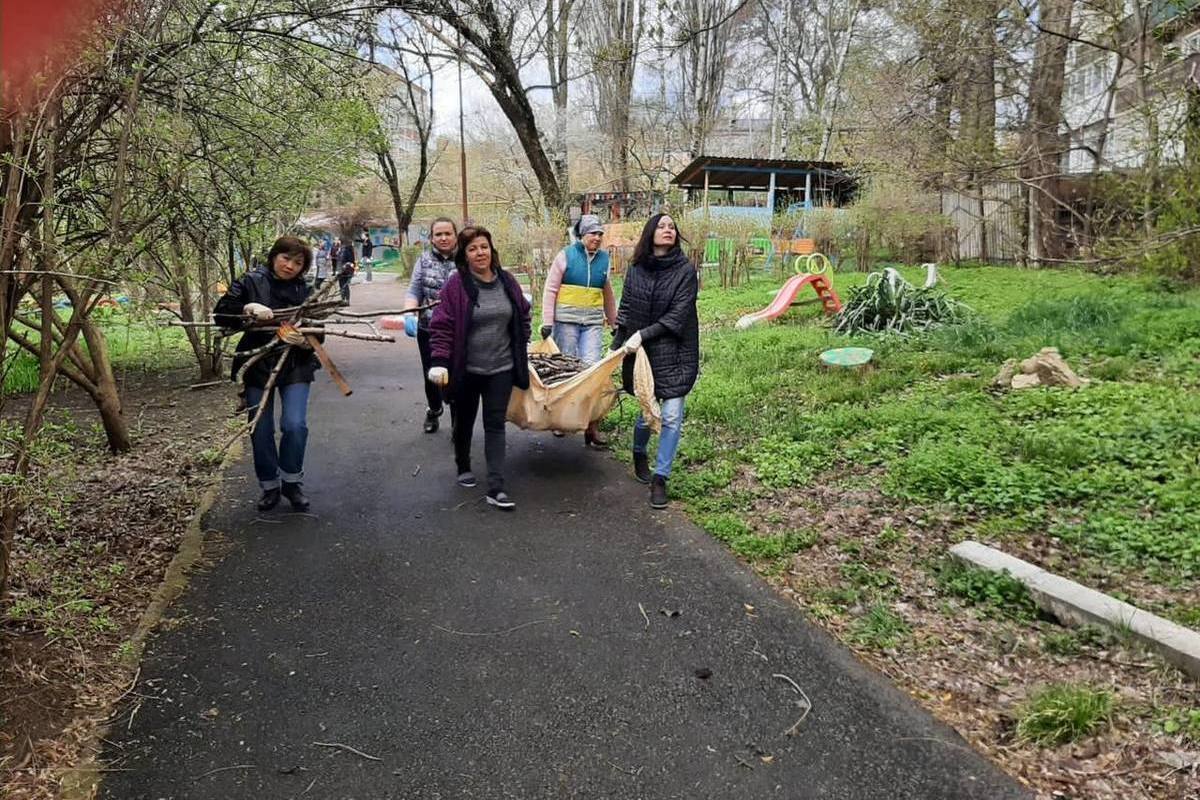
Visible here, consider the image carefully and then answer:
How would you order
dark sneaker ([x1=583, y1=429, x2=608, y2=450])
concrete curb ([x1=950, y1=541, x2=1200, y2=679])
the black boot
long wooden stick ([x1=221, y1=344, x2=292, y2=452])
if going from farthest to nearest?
1. dark sneaker ([x1=583, y1=429, x2=608, y2=450])
2. the black boot
3. long wooden stick ([x1=221, y1=344, x2=292, y2=452])
4. concrete curb ([x1=950, y1=541, x2=1200, y2=679])

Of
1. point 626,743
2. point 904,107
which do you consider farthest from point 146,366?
point 904,107

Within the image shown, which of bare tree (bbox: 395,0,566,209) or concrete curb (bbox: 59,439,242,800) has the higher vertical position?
bare tree (bbox: 395,0,566,209)

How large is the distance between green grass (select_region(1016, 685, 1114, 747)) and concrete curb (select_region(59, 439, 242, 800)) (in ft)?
10.1

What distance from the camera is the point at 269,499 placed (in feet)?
16.1

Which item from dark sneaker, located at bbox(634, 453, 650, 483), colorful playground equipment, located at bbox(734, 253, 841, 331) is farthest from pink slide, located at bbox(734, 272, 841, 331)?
dark sneaker, located at bbox(634, 453, 650, 483)

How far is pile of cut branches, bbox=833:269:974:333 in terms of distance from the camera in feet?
30.2

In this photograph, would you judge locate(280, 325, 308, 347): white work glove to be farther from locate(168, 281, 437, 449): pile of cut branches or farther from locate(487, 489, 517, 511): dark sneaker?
locate(487, 489, 517, 511): dark sneaker

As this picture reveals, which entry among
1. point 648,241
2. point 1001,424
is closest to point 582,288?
point 648,241

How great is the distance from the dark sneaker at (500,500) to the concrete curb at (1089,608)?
8.50ft

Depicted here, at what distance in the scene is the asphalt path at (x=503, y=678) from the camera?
2469 mm

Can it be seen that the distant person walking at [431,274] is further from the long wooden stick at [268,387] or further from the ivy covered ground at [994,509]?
the ivy covered ground at [994,509]

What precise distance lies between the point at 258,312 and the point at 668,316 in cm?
244

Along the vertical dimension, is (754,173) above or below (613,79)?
below

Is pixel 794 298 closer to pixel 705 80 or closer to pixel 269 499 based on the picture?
pixel 269 499
